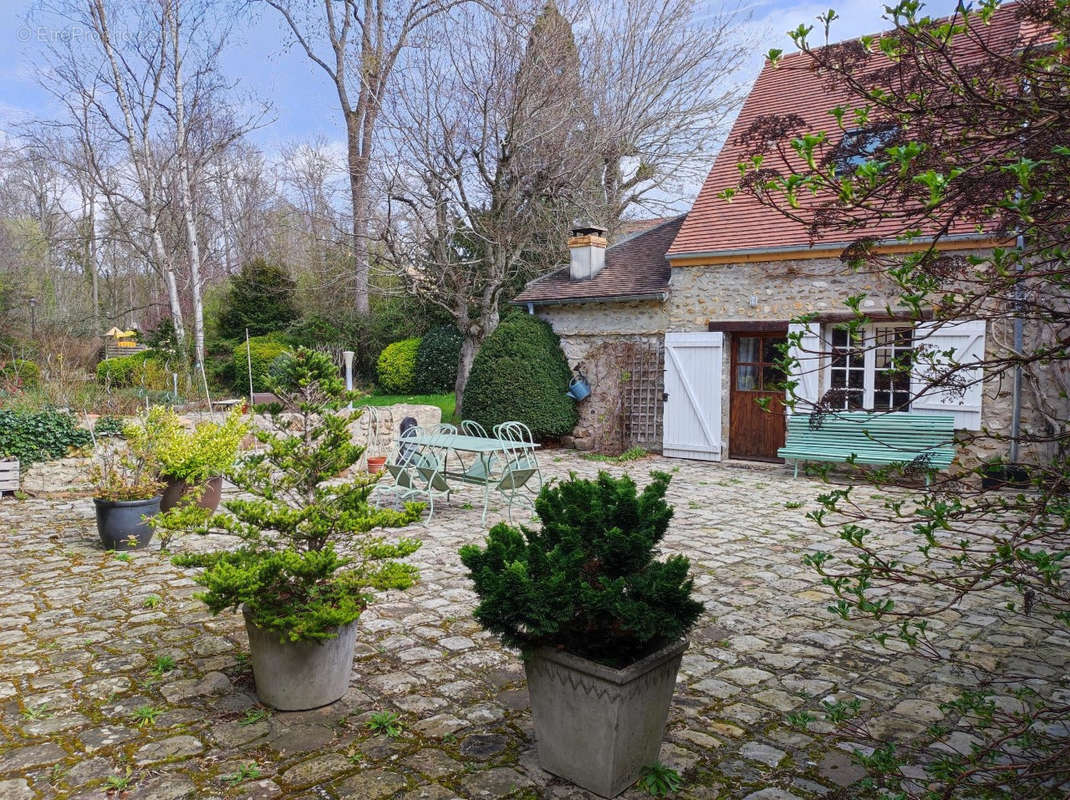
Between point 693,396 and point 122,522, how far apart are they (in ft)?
25.8

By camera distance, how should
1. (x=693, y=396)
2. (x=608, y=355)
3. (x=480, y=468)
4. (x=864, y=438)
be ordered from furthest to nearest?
(x=608, y=355) < (x=693, y=396) < (x=864, y=438) < (x=480, y=468)

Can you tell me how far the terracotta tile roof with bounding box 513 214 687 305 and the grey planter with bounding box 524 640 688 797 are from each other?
9.23 metres

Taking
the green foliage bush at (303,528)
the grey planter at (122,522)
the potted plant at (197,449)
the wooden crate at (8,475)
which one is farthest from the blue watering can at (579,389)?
the green foliage bush at (303,528)

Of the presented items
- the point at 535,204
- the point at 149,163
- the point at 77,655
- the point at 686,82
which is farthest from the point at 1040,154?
the point at 149,163

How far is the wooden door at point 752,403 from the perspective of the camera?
1117cm

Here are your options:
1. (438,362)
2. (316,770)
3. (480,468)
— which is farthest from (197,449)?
(438,362)

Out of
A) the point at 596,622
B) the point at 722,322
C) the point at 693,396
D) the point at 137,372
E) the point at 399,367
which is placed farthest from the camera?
the point at 399,367

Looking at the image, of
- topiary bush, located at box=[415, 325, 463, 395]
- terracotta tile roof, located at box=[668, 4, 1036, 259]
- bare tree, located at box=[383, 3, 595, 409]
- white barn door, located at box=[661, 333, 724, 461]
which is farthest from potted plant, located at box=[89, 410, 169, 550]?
topiary bush, located at box=[415, 325, 463, 395]

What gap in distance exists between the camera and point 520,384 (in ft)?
39.1

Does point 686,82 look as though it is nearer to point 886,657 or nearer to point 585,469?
point 585,469

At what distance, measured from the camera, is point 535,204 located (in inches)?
518

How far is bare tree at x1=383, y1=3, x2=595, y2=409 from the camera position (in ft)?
40.4

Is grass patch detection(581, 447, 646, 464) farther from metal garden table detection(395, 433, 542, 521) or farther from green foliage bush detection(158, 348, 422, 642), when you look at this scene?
green foliage bush detection(158, 348, 422, 642)

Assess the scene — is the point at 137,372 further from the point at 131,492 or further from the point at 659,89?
the point at 659,89
